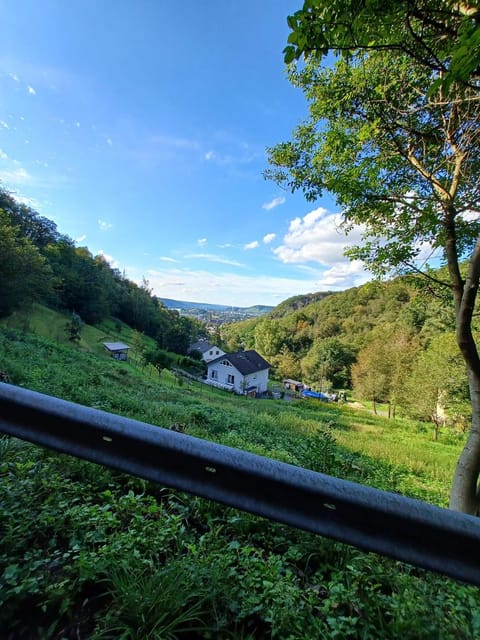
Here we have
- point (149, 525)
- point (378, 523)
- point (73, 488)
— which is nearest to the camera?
point (378, 523)

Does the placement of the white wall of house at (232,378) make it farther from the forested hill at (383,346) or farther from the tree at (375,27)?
the tree at (375,27)

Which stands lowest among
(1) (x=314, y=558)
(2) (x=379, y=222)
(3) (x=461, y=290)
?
(1) (x=314, y=558)

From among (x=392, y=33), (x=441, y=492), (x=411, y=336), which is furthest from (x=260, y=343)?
(x=392, y=33)

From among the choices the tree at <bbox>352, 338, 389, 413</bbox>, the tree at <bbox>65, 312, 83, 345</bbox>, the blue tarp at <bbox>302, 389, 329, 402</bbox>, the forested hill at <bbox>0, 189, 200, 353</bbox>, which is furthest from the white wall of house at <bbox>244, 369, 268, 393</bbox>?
the tree at <bbox>65, 312, 83, 345</bbox>

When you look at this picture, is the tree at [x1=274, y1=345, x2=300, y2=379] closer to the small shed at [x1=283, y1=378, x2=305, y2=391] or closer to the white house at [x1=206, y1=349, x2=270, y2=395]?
the small shed at [x1=283, y1=378, x2=305, y2=391]

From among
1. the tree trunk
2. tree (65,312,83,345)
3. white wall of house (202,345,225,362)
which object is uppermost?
the tree trunk

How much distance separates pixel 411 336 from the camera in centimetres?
3256

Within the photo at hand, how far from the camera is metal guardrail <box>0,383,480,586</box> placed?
1004mm

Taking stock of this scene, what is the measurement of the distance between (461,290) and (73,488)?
205 inches

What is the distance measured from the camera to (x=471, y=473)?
381cm

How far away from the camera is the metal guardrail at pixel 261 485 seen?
3.29 ft

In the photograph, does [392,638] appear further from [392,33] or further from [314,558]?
[392,33]

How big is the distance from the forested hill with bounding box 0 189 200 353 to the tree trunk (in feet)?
103

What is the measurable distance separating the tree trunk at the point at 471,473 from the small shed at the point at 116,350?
36.7 m
